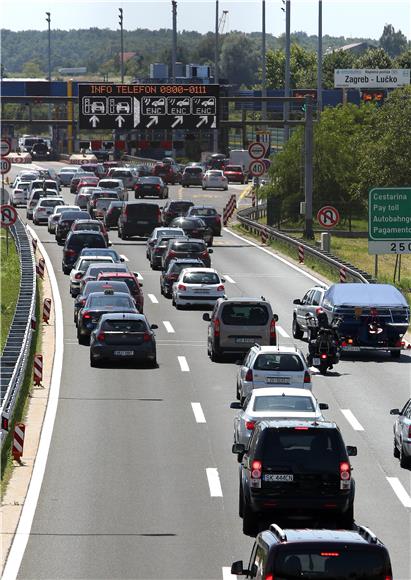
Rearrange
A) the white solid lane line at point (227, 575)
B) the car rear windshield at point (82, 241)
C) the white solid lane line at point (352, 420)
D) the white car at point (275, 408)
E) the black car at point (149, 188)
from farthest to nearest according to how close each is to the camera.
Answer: the black car at point (149, 188) < the car rear windshield at point (82, 241) < the white solid lane line at point (352, 420) < the white car at point (275, 408) < the white solid lane line at point (227, 575)

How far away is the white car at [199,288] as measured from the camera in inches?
1921

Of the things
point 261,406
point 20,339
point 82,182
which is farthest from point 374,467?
point 82,182

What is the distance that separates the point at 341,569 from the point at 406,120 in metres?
72.7

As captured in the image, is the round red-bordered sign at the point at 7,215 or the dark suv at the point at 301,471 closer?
the dark suv at the point at 301,471

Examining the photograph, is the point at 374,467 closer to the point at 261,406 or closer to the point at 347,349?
the point at 261,406

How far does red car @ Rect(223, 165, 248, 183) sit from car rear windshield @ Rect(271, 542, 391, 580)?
359ft

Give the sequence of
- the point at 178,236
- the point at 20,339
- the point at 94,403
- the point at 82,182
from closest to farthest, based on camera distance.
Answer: the point at 94,403
the point at 20,339
the point at 178,236
the point at 82,182

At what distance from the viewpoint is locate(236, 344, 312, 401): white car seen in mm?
30844

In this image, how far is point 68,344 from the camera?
41.3 metres

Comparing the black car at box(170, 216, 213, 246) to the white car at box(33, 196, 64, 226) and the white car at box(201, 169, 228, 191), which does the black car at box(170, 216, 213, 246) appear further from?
the white car at box(201, 169, 228, 191)

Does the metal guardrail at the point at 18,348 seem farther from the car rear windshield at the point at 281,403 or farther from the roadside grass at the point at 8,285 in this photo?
the car rear windshield at the point at 281,403

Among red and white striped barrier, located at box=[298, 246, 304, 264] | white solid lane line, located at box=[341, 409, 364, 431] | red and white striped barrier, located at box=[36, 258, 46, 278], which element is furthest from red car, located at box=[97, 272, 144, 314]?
→ red and white striped barrier, located at box=[298, 246, 304, 264]

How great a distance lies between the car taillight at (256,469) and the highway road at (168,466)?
0.87 meters

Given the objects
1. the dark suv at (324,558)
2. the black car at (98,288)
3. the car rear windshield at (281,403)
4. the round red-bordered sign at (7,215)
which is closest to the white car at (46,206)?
the round red-bordered sign at (7,215)
